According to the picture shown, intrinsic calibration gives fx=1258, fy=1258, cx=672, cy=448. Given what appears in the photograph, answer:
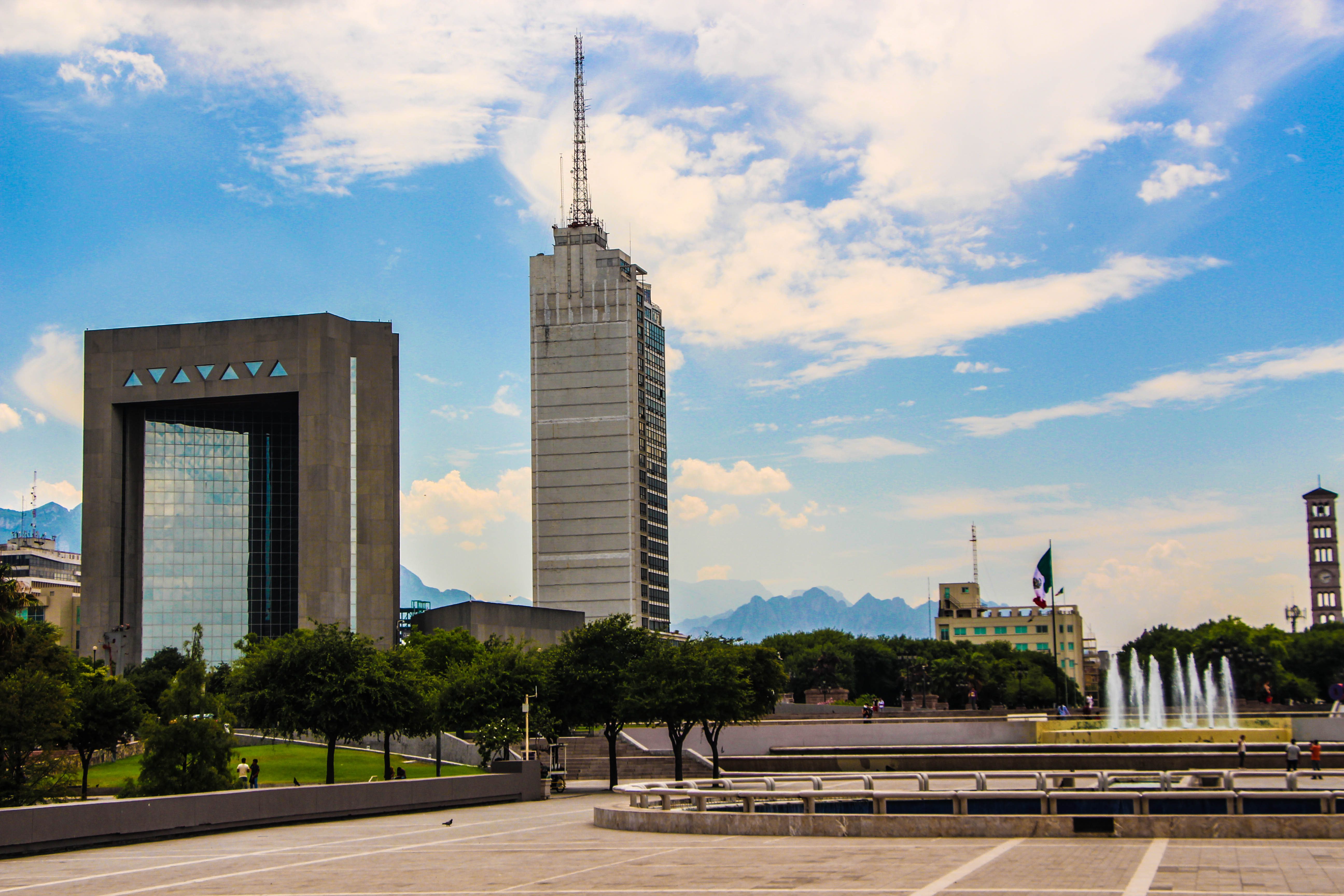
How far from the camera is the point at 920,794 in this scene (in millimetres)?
24562

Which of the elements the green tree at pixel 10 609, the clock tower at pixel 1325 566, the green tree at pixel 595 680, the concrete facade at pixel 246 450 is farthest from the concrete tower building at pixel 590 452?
the green tree at pixel 10 609

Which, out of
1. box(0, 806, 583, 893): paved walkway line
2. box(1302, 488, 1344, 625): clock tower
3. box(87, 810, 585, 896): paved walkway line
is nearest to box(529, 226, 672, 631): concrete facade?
box(1302, 488, 1344, 625): clock tower

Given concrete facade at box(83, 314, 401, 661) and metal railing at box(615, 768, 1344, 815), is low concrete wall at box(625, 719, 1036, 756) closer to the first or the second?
metal railing at box(615, 768, 1344, 815)

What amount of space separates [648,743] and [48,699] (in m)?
33.6

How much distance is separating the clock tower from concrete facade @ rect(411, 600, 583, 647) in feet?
421

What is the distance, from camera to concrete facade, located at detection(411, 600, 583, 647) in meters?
114

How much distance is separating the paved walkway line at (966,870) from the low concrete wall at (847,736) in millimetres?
39319

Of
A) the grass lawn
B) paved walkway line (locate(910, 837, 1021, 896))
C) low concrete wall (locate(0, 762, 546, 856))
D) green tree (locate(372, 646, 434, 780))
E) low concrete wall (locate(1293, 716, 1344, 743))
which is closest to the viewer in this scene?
paved walkway line (locate(910, 837, 1021, 896))

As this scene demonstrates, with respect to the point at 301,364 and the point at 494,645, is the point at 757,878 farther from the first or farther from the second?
the point at 301,364

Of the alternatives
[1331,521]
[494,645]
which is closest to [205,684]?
[494,645]

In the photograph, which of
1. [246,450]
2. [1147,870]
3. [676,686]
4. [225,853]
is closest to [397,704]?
[676,686]

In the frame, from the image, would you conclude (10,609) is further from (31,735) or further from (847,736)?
(847,736)

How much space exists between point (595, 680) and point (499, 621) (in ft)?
235

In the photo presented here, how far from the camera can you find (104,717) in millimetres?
47625
